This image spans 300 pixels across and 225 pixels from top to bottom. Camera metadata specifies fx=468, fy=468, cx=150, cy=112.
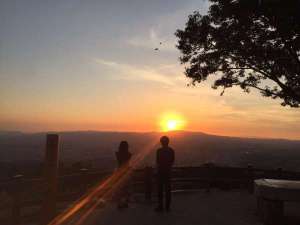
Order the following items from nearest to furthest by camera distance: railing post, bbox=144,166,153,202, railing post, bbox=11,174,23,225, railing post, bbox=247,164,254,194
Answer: railing post, bbox=11,174,23,225, railing post, bbox=144,166,153,202, railing post, bbox=247,164,254,194

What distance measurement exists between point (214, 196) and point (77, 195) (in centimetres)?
556

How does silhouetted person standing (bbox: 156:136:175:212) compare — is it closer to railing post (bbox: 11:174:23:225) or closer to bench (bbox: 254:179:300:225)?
bench (bbox: 254:179:300:225)

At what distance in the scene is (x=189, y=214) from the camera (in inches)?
559

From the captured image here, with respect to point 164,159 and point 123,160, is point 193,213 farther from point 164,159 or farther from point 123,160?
point 123,160

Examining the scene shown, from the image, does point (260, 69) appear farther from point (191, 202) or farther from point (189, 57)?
point (191, 202)

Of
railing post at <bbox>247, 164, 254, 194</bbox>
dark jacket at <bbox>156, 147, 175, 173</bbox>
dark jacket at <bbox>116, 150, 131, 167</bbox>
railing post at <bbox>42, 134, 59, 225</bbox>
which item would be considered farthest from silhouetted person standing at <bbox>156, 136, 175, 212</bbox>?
railing post at <bbox>247, 164, 254, 194</bbox>

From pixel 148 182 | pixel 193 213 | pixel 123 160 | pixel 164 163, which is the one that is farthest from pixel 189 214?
pixel 148 182

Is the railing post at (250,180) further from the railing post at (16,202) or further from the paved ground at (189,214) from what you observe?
the railing post at (16,202)

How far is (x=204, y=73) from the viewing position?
2009cm

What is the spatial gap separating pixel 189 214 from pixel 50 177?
4.92 metres

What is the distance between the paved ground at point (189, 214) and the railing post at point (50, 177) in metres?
1.40

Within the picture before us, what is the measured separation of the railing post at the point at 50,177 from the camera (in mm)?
11164

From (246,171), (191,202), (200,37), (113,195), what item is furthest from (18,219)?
(246,171)

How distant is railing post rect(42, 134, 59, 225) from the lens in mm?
11164
